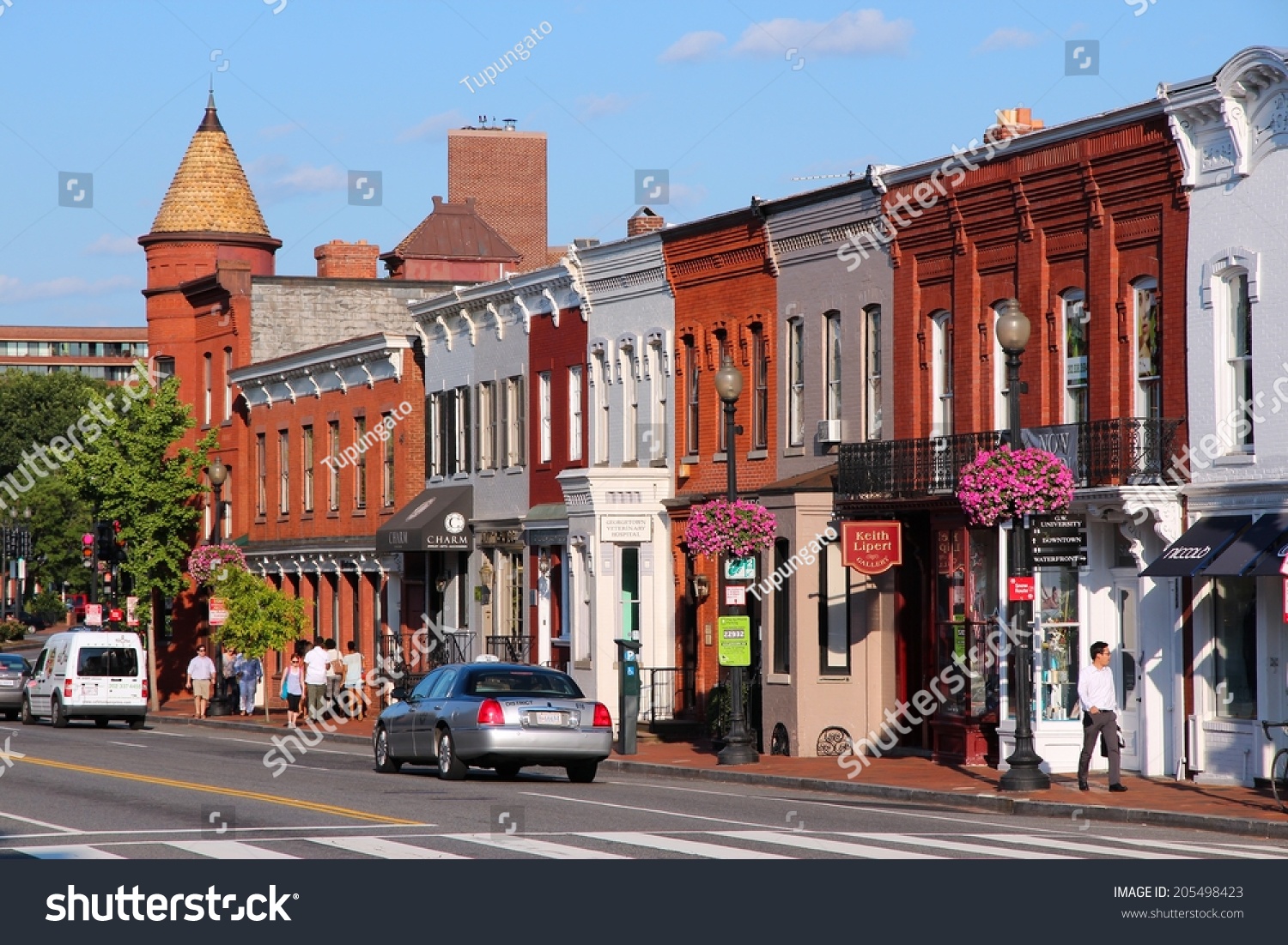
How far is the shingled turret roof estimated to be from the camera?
2398 inches

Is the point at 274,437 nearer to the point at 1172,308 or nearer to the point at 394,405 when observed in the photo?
the point at 394,405

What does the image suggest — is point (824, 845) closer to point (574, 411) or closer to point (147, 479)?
point (574, 411)

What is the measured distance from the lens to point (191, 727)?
45625mm

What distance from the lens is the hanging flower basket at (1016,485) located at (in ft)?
77.3

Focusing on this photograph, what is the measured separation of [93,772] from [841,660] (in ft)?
35.4

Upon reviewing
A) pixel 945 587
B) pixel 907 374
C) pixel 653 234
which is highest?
pixel 653 234

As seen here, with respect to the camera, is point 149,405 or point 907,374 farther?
point 149,405

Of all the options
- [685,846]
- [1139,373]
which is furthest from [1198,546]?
[685,846]

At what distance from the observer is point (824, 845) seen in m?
16.2

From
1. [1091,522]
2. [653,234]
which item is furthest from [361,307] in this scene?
[1091,522]

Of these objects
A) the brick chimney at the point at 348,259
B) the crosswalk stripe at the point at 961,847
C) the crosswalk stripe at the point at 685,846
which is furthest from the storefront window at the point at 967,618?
the brick chimney at the point at 348,259

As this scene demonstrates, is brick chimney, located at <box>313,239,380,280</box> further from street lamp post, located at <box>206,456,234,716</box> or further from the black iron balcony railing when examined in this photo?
the black iron balcony railing

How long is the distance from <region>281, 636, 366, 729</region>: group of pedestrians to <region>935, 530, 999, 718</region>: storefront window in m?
15.5

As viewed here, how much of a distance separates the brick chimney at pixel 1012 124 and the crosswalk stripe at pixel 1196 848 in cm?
1422
